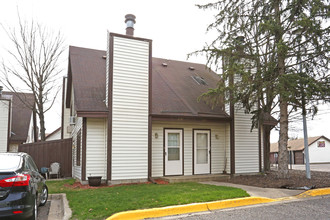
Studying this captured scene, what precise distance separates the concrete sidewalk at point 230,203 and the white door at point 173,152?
404cm

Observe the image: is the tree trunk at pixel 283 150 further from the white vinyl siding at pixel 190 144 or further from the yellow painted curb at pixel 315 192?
the white vinyl siding at pixel 190 144

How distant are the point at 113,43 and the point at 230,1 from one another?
5.08 meters

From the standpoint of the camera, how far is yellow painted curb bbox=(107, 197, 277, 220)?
5.76 meters

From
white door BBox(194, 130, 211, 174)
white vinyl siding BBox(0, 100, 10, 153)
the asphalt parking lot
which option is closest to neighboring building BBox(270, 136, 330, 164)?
white door BBox(194, 130, 211, 174)

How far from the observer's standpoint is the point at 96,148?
1055 cm

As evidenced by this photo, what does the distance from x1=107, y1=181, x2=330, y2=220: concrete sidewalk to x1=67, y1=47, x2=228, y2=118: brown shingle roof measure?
4785 millimetres

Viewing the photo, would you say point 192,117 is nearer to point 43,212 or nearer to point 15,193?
point 43,212

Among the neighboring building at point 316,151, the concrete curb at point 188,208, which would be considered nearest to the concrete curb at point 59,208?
the concrete curb at point 188,208

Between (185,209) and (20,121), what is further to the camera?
(20,121)

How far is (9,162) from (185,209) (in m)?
3.79

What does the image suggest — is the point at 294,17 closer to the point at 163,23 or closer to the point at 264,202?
the point at 163,23

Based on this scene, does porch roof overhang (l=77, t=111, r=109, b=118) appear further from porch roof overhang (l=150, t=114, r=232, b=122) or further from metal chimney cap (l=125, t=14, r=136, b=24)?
metal chimney cap (l=125, t=14, r=136, b=24)

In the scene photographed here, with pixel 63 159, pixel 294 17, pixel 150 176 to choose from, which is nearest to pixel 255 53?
pixel 294 17

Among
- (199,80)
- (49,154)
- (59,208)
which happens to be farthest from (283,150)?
(49,154)
